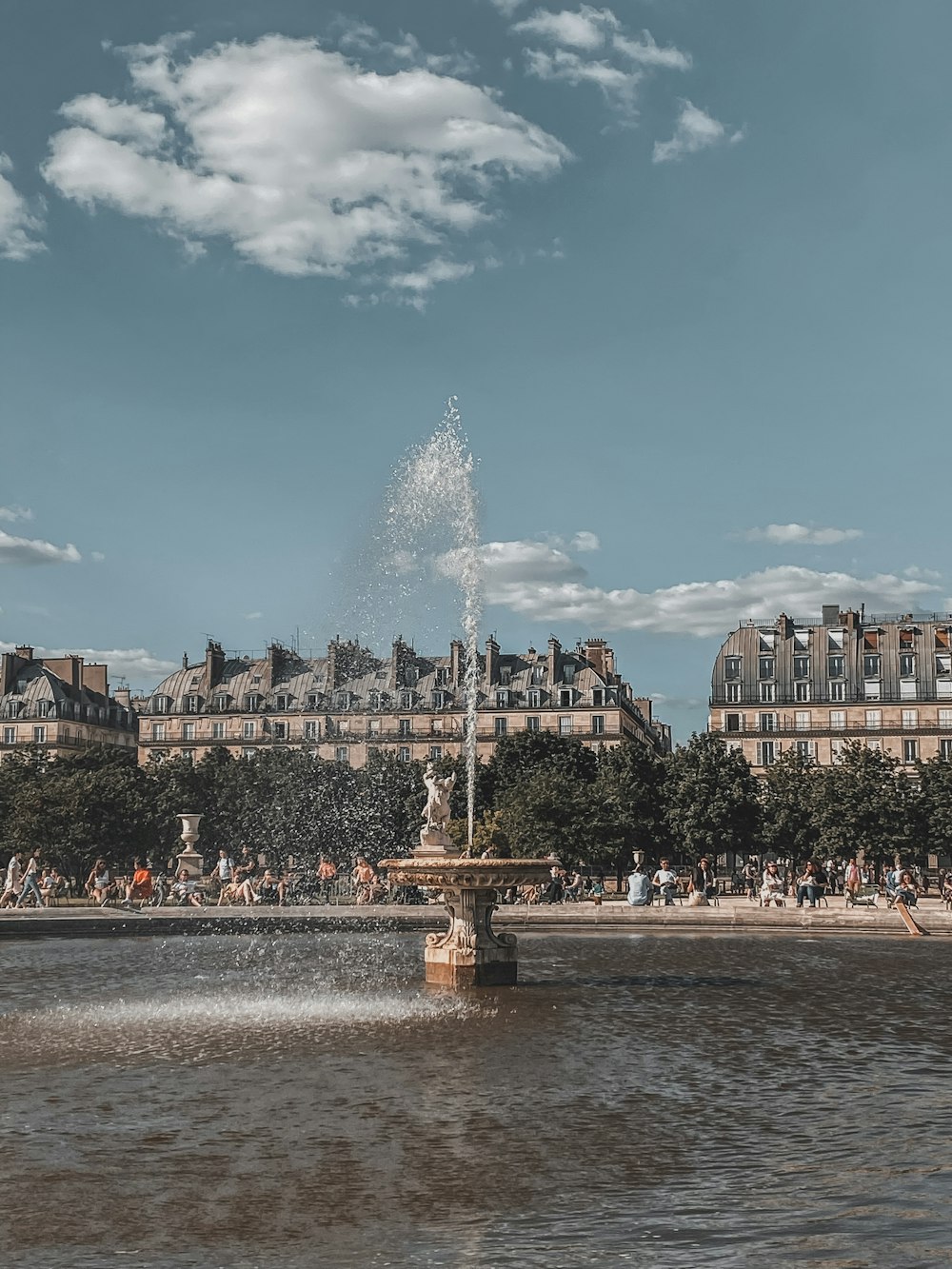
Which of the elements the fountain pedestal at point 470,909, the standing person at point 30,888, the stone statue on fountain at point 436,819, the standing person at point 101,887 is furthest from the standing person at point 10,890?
the fountain pedestal at point 470,909

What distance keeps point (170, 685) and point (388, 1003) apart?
11170 centimetres

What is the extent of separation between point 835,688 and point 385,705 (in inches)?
1544

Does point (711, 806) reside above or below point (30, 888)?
above

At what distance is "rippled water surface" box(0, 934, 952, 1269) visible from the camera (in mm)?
9633

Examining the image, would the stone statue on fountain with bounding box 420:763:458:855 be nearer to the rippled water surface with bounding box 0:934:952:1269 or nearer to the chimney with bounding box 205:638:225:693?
the rippled water surface with bounding box 0:934:952:1269

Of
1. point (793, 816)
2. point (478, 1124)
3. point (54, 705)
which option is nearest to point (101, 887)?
point (478, 1124)

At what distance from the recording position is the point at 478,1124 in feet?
42.9

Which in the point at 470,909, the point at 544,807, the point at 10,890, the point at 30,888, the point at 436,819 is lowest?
the point at 10,890

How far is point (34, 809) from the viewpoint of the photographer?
262 feet

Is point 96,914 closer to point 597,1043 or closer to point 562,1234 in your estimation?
point 597,1043

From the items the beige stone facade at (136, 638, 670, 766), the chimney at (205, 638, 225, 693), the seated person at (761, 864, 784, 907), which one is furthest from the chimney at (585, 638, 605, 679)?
the seated person at (761, 864, 784, 907)

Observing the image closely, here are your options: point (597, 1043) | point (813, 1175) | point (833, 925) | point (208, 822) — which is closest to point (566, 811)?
point (208, 822)

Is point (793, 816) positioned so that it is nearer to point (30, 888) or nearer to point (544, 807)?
point (544, 807)

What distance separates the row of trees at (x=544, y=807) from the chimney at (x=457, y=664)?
22.8 meters
